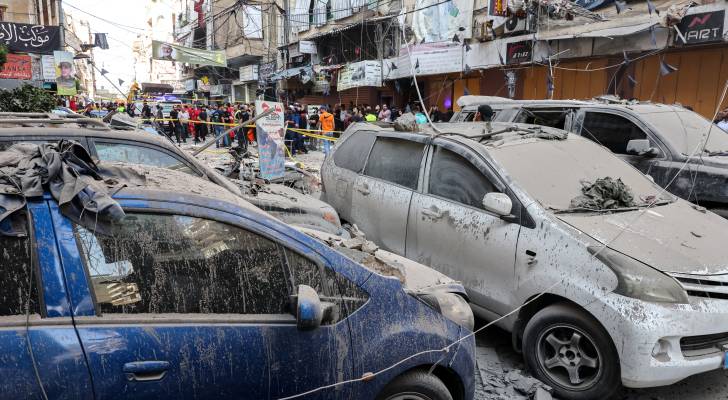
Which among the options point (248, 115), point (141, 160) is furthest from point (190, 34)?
point (141, 160)

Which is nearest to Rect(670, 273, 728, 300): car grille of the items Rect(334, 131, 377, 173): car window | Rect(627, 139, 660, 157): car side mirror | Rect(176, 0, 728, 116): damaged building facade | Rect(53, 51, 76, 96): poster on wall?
Rect(176, 0, 728, 116): damaged building facade

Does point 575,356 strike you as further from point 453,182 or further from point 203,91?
point 203,91

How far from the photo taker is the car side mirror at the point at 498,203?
12.1ft

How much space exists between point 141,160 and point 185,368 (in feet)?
10.1

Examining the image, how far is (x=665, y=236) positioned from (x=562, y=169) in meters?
0.97

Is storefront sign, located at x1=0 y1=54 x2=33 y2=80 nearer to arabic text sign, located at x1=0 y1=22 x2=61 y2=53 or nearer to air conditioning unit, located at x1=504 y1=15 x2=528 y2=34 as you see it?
arabic text sign, located at x1=0 y1=22 x2=61 y2=53

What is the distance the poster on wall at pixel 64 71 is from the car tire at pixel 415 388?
23.6m

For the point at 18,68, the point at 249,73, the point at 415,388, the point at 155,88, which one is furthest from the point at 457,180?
the point at 155,88

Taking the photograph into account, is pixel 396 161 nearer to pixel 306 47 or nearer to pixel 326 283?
pixel 326 283

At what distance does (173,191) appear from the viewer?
2174 millimetres

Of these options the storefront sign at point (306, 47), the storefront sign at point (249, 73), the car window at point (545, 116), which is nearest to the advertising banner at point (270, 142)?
the car window at point (545, 116)

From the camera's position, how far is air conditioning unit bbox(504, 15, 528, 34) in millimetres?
14742

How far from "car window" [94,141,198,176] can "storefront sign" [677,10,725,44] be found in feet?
37.2

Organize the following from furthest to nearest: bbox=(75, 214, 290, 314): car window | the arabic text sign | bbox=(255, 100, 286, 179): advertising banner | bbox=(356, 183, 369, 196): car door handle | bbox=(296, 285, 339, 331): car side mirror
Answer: the arabic text sign → bbox=(255, 100, 286, 179): advertising banner → bbox=(356, 183, 369, 196): car door handle → bbox=(296, 285, 339, 331): car side mirror → bbox=(75, 214, 290, 314): car window
